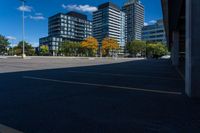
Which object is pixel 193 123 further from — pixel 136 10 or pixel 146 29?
pixel 136 10

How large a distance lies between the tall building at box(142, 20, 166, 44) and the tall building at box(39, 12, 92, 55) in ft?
140

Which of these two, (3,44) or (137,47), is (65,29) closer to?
(3,44)

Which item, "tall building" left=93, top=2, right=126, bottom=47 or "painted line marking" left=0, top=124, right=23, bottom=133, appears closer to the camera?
"painted line marking" left=0, top=124, right=23, bottom=133

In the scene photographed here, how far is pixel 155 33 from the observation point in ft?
447

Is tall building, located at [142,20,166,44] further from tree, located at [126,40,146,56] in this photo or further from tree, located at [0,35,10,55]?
tree, located at [0,35,10,55]

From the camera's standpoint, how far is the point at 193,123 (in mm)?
3939

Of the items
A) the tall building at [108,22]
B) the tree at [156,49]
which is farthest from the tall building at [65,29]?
the tree at [156,49]

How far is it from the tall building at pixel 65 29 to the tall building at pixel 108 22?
9443mm

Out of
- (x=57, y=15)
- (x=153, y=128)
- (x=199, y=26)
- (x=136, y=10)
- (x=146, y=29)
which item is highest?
(x=136, y=10)

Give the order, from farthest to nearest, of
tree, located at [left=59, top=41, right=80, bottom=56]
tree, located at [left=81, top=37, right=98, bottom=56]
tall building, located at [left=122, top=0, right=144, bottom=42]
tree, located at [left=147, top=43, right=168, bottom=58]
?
1. tall building, located at [left=122, top=0, right=144, bottom=42]
2. tree, located at [left=147, top=43, right=168, bottom=58]
3. tree, located at [left=59, top=41, right=80, bottom=56]
4. tree, located at [left=81, top=37, right=98, bottom=56]

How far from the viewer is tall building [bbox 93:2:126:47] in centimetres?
14438

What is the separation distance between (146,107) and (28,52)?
101 metres

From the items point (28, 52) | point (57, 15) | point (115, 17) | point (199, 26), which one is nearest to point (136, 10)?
point (115, 17)

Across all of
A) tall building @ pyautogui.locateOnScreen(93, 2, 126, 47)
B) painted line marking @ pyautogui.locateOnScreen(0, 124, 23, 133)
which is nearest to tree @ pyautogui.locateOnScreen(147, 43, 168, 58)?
tall building @ pyautogui.locateOnScreen(93, 2, 126, 47)
